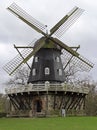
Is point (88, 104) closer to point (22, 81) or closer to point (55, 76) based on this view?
point (22, 81)

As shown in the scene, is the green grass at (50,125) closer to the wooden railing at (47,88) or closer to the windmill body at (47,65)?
the wooden railing at (47,88)

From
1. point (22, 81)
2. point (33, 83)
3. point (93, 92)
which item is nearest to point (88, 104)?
point (93, 92)

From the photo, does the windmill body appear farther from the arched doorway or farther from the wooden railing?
the arched doorway

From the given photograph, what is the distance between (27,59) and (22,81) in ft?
44.6

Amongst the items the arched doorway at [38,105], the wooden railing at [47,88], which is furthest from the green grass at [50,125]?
the arched doorway at [38,105]

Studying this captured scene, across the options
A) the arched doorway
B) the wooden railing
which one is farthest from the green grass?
the arched doorway

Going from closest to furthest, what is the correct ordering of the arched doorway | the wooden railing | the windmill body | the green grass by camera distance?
the green grass → the wooden railing → the windmill body → the arched doorway

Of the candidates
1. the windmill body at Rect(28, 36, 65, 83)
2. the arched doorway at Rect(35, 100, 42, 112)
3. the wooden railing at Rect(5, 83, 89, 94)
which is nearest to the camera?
the wooden railing at Rect(5, 83, 89, 94)

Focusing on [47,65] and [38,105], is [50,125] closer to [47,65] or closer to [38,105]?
[38,105]

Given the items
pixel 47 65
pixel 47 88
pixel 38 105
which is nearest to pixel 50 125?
pixel 47 88

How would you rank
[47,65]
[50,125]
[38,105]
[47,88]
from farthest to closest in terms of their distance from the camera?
[38,105] < [47,65] < [47,88] < [50,125]

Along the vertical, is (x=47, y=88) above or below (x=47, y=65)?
below

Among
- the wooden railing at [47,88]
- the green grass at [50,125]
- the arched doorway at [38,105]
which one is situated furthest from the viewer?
the arched doorway at [38,105]

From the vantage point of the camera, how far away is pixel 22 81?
6053 centimetres
